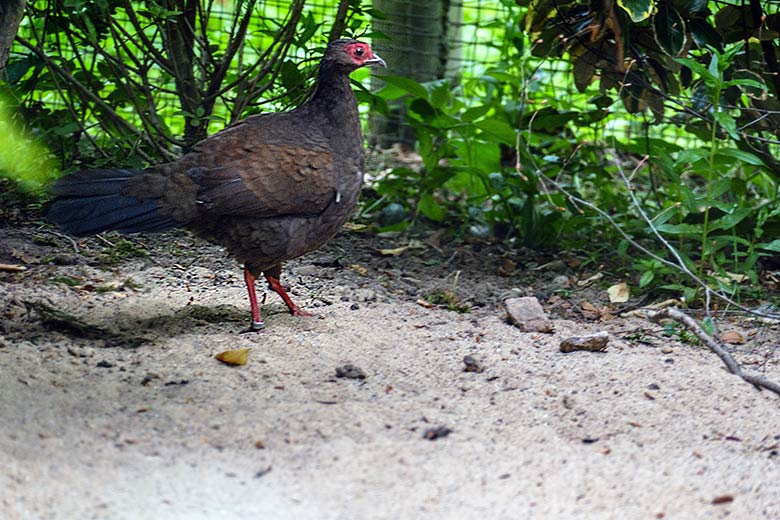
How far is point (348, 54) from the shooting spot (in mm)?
4305

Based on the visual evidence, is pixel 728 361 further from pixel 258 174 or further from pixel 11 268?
pixel 11 268

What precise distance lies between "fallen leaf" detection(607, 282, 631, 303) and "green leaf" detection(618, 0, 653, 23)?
1.30m

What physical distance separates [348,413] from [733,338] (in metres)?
1.97

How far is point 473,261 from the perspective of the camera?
5344mm

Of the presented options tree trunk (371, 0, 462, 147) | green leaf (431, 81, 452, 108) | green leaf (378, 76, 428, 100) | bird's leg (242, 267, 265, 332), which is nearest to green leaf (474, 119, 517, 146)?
green leaf (431, 81, 452, 108)

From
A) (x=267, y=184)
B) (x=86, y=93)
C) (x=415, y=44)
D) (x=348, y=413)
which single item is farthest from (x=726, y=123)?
(x=86, y=93)

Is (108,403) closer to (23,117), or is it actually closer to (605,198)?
(23,117)

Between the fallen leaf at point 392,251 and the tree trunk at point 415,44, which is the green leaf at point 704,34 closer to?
the tree trunk at point 415,44

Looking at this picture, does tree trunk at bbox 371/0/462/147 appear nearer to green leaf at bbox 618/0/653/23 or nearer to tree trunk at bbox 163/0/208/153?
tree trunk at bbox 163/0/208/153

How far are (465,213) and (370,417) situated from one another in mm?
3018

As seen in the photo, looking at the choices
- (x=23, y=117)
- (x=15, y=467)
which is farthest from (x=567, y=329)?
(x=23, y=117)

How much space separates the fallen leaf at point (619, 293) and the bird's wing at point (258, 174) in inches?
61.7

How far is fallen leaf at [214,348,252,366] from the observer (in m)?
3.47

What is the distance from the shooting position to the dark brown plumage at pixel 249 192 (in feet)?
12.6
